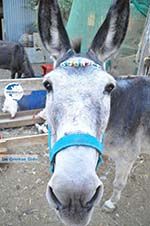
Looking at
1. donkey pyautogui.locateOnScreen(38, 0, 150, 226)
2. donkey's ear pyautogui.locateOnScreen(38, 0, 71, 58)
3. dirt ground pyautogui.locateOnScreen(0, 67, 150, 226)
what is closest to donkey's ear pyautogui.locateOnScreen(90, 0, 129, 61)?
donkey pyautogui.locateOnScreen(38, 0, 150, 226)

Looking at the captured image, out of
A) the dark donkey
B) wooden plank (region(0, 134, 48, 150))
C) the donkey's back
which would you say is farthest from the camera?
the dark donkey

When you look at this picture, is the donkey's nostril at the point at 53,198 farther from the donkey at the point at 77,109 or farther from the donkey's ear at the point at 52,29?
the donkey's ear at the point at 52,29

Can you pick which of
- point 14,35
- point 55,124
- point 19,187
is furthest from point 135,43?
point 14,35

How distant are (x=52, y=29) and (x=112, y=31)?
42 cm

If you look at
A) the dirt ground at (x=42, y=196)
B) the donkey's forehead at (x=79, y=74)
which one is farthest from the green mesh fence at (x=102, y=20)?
the donkey's forehead at (x=79, y=74)

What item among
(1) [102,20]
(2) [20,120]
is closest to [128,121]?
(2) [20,120]

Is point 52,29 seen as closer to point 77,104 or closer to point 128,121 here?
point 77,104

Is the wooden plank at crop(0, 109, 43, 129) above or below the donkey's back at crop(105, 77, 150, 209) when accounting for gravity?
below

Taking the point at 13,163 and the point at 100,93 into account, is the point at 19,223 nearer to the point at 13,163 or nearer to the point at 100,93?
the point at 13,163

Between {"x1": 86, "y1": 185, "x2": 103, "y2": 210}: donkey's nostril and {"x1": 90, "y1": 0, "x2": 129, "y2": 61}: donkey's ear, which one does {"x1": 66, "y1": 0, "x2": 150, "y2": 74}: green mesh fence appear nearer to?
{"x1": 90, "y1": 0, "x2": 129, "y2": 61}: donkey's ear

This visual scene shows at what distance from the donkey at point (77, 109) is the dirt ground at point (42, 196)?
4.73ft

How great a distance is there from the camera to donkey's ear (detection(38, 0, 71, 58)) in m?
2.04

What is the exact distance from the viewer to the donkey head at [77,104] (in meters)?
1.38

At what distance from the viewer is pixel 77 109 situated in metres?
1.55
